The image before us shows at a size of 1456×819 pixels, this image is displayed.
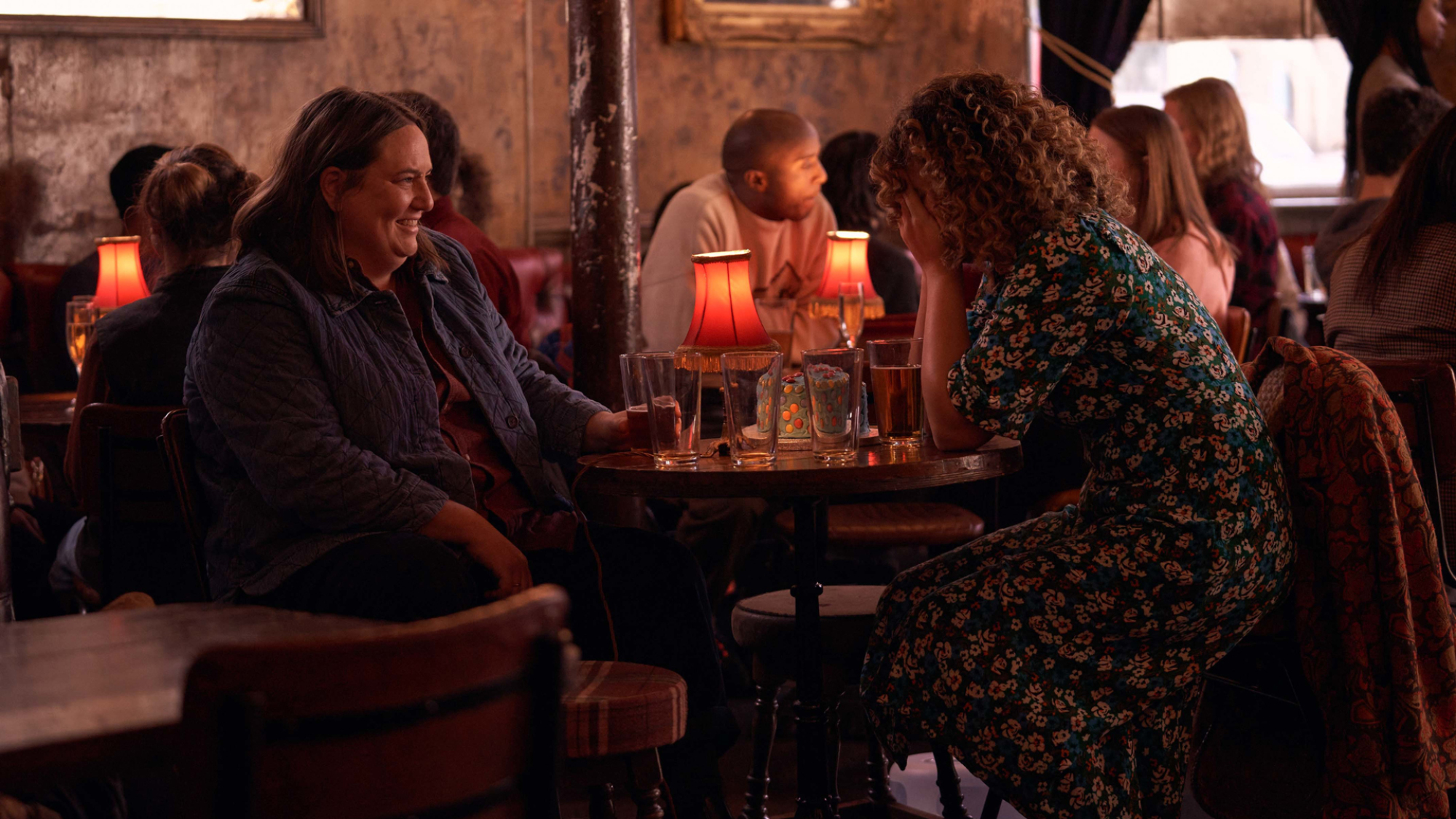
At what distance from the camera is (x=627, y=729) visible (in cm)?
183

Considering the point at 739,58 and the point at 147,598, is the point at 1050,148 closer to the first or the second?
the point at 147,598

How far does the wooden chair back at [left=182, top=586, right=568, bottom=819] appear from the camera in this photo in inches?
42.2

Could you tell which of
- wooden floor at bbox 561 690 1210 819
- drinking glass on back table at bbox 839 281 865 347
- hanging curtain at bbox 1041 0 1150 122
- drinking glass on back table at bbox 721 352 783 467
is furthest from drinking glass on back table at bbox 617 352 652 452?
hanging curtain at bbox 1041 0 1150 122

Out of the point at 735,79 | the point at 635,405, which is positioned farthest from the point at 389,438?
the point at 735,79

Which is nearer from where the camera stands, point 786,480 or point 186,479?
point 786,480

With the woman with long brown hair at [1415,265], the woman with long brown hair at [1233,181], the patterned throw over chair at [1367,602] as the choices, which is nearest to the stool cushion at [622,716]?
the patterned throw over chair at [1367,602]

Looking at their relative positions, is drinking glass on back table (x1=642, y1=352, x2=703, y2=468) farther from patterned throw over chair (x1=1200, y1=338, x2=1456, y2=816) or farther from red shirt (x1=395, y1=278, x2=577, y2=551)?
patterned throw over chair (x1=1200, y1=338, x2=1456, y2=816)

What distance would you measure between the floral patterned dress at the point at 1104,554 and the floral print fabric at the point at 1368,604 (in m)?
0.07

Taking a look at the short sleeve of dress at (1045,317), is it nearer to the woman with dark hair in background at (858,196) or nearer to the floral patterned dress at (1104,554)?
the floral patterned dress at (1104,554)

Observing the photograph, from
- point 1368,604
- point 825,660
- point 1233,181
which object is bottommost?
point 825,660

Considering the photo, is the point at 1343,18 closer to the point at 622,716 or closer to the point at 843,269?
the point at 843,269

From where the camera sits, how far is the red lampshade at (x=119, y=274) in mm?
3633

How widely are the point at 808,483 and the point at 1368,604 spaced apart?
0.86 meters

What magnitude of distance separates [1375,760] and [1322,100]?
6.53 meters
